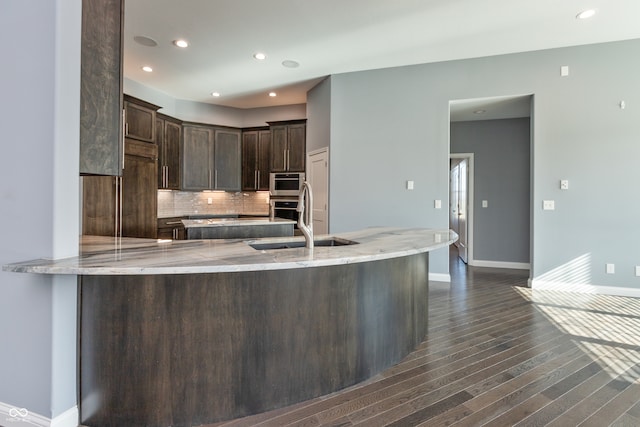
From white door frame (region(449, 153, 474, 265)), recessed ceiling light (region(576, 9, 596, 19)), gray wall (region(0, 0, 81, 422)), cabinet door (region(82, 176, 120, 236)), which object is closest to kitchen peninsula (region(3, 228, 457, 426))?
gray wall (region(0, 0, 81, 422))

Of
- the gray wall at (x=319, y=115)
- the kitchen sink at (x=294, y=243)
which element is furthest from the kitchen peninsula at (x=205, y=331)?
the gray wall at (x=319, y=115)

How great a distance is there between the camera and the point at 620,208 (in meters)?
4.10

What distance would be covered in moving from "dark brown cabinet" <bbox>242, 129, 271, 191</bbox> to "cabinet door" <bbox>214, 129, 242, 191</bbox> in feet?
0.39

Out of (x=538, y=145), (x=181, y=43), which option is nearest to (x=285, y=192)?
(x=181, y=43)

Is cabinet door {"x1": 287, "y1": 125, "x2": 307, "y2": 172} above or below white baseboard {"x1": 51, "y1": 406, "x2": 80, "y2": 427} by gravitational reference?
above

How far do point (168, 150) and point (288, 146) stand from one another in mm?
2105

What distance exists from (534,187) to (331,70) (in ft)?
10.7

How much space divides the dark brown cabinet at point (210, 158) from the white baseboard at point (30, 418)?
4.90 meters

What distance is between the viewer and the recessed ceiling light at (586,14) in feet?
11.2

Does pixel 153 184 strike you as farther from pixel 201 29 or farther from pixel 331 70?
pixel 331 70

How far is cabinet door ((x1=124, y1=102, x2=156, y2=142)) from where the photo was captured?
473 cm

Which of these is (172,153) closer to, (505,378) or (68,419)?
(68,419)

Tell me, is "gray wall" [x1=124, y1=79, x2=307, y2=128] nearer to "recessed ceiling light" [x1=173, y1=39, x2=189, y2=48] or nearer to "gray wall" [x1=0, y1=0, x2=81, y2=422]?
"recessed ceiling light" [x1=173, y1=39, x2=189, y2=48]

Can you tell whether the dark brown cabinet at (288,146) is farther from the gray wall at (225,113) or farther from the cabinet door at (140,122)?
the cabinet door at (140,122)
